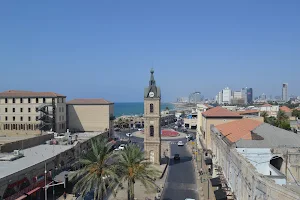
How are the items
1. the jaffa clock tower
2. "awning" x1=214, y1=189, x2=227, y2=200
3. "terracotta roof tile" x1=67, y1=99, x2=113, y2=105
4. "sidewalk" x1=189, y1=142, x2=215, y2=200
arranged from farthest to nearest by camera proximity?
"terracotta roof tile" x1=67, y1=99, x2=113, y2=105 < the jaffa clock tower < "sidewalk" x1=189, y1=142, x2=215, y2=200 < "awning" x1=214, y1=189, x2=227, y2=200

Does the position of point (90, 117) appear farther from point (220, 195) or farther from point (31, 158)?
point (220, 195)

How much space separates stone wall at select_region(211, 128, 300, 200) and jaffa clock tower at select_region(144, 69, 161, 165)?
18582mm

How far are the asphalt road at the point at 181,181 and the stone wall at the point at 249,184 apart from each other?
21.8 feet

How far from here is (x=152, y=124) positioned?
49.0m

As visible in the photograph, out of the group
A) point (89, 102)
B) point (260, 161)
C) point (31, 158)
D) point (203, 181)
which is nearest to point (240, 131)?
point (260, 161)

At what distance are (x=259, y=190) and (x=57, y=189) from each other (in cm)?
2268

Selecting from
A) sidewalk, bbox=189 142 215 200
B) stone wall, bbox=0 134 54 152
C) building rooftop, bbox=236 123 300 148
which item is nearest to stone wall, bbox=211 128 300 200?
building rooftop, bbox=236 123 300 148

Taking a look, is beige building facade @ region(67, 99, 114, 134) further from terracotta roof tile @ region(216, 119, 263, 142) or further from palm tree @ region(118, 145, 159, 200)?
palm tree @ region(118, 145, 159, 200)

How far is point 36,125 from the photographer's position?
5688cm

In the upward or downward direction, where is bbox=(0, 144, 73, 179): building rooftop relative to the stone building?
downward

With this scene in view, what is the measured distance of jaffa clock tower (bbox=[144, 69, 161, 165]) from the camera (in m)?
48.6

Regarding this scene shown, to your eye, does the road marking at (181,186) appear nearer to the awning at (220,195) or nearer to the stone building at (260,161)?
the stone building at (260,161)

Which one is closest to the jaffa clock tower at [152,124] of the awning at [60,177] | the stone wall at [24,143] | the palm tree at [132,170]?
the stone wall at [24,143]

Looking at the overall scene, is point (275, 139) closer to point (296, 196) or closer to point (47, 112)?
point (296, 196)
